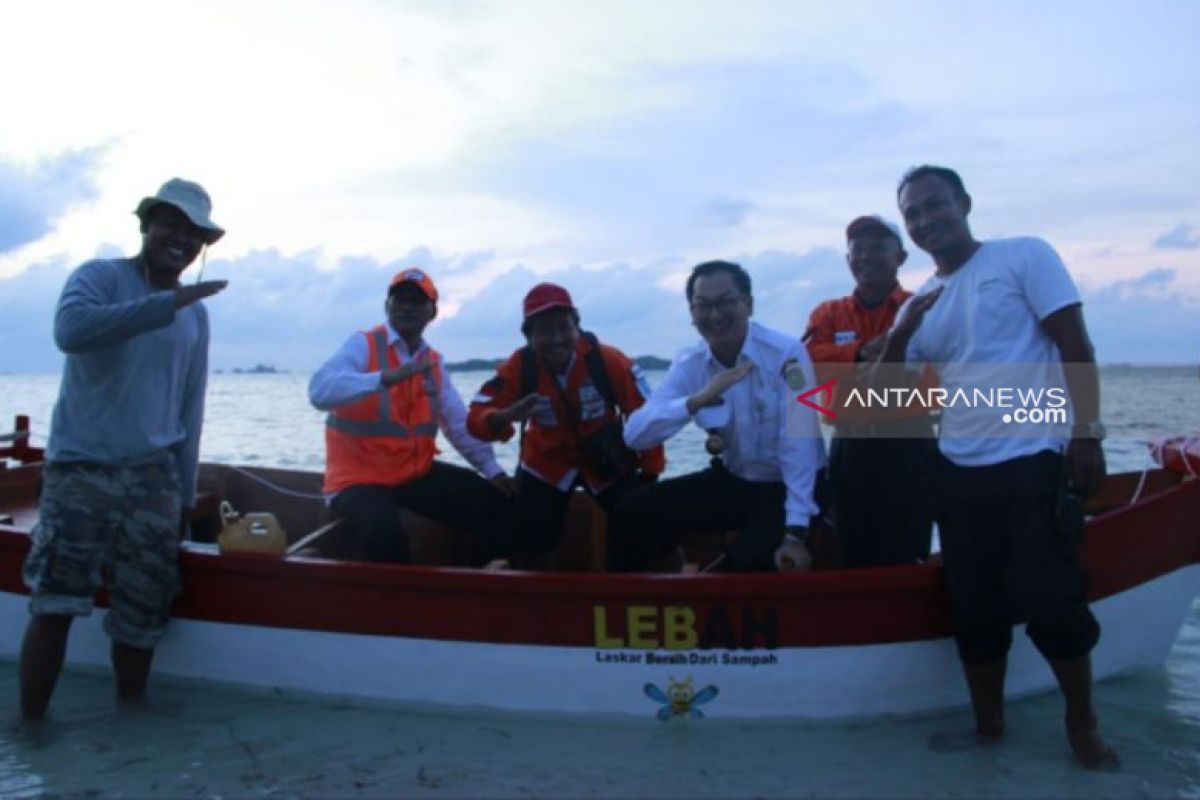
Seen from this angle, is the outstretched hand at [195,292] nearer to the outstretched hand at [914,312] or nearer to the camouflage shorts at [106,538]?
the camouflage shorts at [106,538]

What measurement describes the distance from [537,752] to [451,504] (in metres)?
1.50

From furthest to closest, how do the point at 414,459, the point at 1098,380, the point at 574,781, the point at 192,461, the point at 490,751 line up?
the point at 414,459 < the point at 192,461 < the point at 490,751 < the point at 574,781 < the point at 1098,380

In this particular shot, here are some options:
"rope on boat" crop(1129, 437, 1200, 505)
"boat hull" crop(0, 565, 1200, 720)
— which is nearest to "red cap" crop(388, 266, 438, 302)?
"boat hull" crop(0, 565, 1200, 720)

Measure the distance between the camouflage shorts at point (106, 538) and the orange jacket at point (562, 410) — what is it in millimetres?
1490

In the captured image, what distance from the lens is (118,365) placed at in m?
4.28

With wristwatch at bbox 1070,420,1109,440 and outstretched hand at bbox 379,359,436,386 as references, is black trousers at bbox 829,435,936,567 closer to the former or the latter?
wristwatch at bbox 1070,420,1109,440

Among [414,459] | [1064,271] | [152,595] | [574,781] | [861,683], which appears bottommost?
[574,781]

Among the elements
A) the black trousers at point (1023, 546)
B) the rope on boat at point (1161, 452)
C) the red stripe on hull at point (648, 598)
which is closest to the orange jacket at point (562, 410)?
the red stripe on hull at point (648, 598)

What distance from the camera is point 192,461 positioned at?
15.5 ft

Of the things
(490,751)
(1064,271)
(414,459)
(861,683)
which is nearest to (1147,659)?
(861,683)

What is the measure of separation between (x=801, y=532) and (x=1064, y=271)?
1.47 meters

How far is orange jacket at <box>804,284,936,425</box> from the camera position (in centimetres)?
467

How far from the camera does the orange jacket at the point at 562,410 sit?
511 cm

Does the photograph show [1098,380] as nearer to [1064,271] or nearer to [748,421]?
[1064,271]
